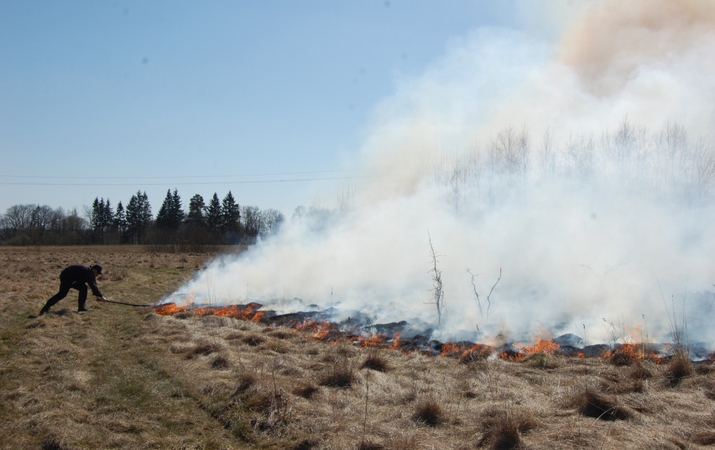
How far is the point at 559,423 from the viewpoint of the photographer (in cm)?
573

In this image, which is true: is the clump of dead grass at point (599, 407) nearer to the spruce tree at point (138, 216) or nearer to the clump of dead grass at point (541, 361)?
the clump of dead grass at point (541, 361)

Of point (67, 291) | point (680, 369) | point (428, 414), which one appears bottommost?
point (428, 414)

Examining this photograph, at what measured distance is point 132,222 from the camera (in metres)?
85.8

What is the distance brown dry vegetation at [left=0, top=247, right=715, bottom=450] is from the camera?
5.46 m

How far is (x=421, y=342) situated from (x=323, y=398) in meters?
4.98

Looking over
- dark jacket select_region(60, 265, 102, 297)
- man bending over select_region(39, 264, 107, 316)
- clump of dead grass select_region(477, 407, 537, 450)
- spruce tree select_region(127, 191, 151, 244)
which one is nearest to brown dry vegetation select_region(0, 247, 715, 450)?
clump of dead grass select_region(477, 407, 537, 450)

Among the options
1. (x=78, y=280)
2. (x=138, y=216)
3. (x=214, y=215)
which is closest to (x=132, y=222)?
(x=138, y=216)

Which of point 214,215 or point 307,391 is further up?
point 214,215

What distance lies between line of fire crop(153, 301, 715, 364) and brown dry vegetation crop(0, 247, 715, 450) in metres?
0.68

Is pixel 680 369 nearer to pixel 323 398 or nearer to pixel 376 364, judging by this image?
pixel 376 364

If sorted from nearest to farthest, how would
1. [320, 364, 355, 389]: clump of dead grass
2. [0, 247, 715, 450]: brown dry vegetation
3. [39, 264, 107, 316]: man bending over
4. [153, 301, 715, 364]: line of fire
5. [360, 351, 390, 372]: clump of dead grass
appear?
[0, 247, 715, 450]: brown dry vegetation → [320, 364, 355, 389]: clump of dead grass → [360, 351, 390, 372]: clump of dead grass → [153, 301, 715, 364]: line of fire → [39, 264, 107, 316]: man bending over

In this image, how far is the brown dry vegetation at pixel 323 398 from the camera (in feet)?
17.9

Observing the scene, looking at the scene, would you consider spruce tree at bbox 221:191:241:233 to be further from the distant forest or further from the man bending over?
the man bending over

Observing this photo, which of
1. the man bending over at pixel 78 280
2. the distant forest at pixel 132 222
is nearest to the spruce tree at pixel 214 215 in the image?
the distant forest at pixel 132 222
